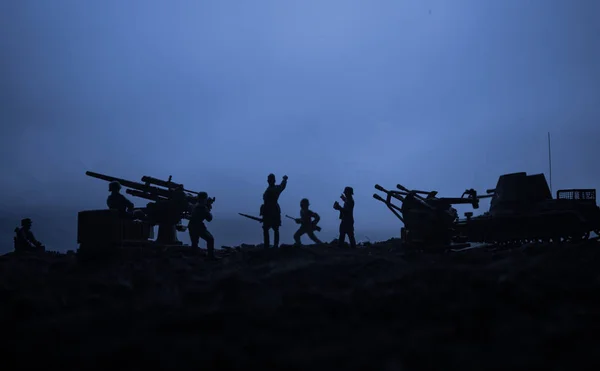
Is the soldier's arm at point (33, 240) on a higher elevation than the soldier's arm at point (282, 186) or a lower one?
lower

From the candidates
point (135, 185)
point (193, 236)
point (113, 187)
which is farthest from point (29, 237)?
point (193, 236)

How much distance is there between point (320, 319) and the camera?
4.76 metres

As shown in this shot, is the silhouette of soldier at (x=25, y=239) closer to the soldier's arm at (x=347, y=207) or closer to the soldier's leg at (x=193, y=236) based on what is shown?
the soldier's leg at (x=193, y=236)

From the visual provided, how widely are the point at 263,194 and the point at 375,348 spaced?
876 centimetres

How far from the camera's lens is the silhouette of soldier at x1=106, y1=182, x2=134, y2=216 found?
41.1 feet

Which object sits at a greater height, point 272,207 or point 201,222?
point 272,207

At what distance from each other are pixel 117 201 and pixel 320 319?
9.78 m

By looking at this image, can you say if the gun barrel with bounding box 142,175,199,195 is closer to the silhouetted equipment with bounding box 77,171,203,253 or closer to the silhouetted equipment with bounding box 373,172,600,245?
the silhouetted equipment with bounding box 77,171,203,253

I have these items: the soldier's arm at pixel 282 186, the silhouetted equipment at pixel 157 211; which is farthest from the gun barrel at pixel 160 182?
the soldier's arm at pixel 282 186

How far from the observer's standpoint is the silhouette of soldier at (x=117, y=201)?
493 inches

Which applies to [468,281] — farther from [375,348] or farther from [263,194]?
[263,194]

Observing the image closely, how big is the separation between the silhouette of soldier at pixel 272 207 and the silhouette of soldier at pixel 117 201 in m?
4.00

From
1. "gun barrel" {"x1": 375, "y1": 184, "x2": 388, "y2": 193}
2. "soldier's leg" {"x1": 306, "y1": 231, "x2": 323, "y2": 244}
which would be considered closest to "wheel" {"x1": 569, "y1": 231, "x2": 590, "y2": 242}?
"gun barrel" {"x1": 375, "y1": 184, "x2": 388, "y2": 193}

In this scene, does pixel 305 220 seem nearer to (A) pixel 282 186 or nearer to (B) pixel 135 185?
(A) pixel 282 186
